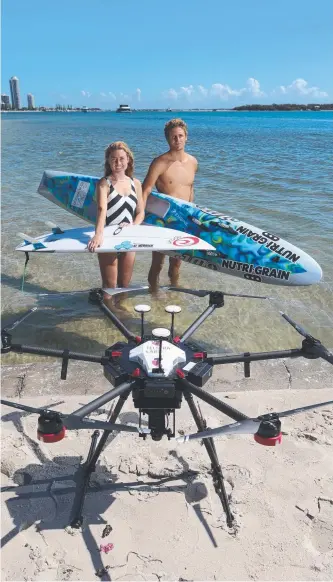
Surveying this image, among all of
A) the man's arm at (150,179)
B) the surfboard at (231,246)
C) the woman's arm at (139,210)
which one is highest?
the man's arm at (150,179)

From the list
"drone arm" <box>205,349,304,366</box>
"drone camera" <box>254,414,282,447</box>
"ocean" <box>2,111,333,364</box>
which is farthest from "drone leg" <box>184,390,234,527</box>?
"ocean" <box>2,111,333,364</box>

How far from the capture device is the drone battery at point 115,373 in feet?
8.00

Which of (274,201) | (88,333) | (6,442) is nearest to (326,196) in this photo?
(274,201)

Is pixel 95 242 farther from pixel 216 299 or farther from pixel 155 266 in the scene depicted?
pixel 216 299

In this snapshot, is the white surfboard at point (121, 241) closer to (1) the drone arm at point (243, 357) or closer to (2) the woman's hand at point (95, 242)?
(2) the woman's hand at point (95, 242)

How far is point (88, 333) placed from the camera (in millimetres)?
5953

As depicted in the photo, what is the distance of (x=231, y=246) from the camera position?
5.62 m

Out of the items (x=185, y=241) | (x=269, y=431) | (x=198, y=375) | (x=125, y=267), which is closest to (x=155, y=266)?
(x=125, y=267)

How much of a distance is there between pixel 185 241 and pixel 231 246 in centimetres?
57

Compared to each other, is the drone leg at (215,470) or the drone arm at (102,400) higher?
the drone arm at (102,400)

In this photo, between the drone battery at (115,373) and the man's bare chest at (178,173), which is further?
the man's bare chest at (178,173)

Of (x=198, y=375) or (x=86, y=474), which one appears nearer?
(x=198, y=375)

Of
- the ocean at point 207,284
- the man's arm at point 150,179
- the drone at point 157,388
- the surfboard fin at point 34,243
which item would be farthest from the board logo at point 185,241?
the drone at point 157,388

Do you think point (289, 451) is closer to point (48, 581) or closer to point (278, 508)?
point (278, 508)
